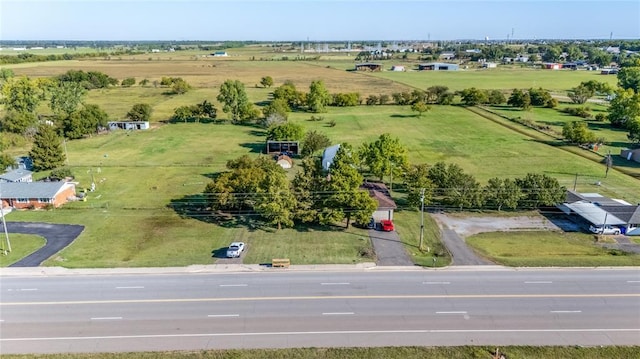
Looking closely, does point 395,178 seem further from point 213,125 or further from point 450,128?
point 213,125

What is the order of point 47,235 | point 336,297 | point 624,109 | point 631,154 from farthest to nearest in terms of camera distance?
point 624,109, point 631,154, point 47,235, point 336,297

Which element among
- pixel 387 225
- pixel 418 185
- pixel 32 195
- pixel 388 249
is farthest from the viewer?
pixel 32 195

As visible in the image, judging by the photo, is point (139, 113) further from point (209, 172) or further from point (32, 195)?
point (32, 195)

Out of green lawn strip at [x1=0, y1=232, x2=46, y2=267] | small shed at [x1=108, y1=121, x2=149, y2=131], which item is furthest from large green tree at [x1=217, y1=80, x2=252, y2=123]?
green lawn strip at [x1=0, y1=232, x2=46, y2=267]

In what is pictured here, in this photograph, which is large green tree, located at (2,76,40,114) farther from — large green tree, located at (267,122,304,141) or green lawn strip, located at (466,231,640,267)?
green lawn strip, located at (466,231,640,267)

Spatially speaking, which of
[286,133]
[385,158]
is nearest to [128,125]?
[286,133]

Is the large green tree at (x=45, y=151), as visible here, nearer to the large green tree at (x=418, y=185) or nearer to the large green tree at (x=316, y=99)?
the large green tree at (x=418, y=185)

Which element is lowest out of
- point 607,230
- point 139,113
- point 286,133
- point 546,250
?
point 546,250
